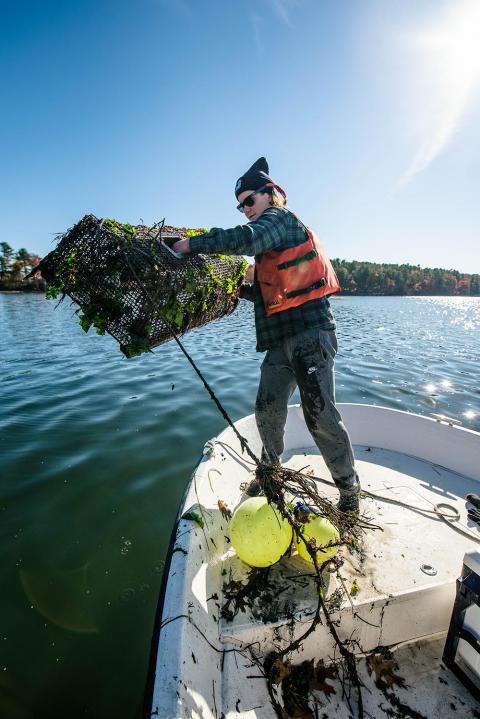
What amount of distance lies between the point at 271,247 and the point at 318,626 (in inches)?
100

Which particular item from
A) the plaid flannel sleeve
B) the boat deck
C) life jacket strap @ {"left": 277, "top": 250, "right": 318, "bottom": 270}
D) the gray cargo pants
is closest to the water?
the plaid flannel sleeve

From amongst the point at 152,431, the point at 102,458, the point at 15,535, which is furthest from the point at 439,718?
the point at 152,431

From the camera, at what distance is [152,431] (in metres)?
5.93

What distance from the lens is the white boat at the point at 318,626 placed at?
1.85 meters

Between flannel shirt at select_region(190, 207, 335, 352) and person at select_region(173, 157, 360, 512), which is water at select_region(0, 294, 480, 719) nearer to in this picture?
flannel shirt at select_region(190, 207, 335, 352)

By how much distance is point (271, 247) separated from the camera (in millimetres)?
2582

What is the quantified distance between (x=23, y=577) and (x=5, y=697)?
96 centimetres

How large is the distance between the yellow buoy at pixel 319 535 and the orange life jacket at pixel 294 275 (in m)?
1.63

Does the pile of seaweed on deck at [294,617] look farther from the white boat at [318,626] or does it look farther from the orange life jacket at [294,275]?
the orange life jacket at [294,275]

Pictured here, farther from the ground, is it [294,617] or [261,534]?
[261,534]

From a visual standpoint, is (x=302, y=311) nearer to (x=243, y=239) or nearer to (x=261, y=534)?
(x=243, y=239)

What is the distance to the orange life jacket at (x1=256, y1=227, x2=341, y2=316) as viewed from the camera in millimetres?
2789

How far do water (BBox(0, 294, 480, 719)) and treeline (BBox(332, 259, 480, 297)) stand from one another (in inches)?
3612

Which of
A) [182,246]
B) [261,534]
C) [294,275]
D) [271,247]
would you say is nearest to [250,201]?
[271,247]
